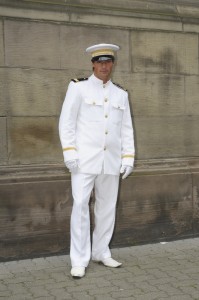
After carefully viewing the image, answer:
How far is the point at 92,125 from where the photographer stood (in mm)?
4938

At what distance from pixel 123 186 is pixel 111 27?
184 centimetres

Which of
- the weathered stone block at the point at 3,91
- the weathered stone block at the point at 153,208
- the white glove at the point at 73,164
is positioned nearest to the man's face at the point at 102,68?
the white glove at the point at 73,164

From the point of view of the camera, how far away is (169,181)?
6328 mm

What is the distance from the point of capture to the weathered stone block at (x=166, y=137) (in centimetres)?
630

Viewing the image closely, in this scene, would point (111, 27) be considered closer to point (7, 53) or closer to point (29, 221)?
point (7, 53)

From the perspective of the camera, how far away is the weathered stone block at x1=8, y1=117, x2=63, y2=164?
5.56 meters

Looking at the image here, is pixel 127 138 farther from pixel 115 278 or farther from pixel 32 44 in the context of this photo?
pixel 32 44

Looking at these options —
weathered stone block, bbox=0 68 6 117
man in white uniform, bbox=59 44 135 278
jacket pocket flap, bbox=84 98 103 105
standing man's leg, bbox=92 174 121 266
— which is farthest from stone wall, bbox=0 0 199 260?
jacket pocket flap, bbox=84 98 103 105

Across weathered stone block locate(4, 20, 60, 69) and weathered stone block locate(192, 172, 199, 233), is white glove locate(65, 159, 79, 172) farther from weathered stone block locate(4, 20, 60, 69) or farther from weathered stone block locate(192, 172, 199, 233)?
weathered stone block locate(192, 172, 199, 233)

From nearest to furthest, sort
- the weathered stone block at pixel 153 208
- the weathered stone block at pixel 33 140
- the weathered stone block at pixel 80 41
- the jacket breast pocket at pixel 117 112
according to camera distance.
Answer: the jacket breast pocket at pixel 117 112 → the weathered stone block at pixel 33 140 → the weathered stone block at pixel 80 41 → the weathered stone block at pixel 153 208

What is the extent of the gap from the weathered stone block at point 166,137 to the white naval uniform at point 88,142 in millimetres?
1180

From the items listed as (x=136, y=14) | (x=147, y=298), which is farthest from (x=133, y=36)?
(x=147, y=298)

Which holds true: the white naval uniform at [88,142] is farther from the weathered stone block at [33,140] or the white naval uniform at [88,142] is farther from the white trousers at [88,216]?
the weathered stone block at [33,140]

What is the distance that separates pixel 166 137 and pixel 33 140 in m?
1.76
